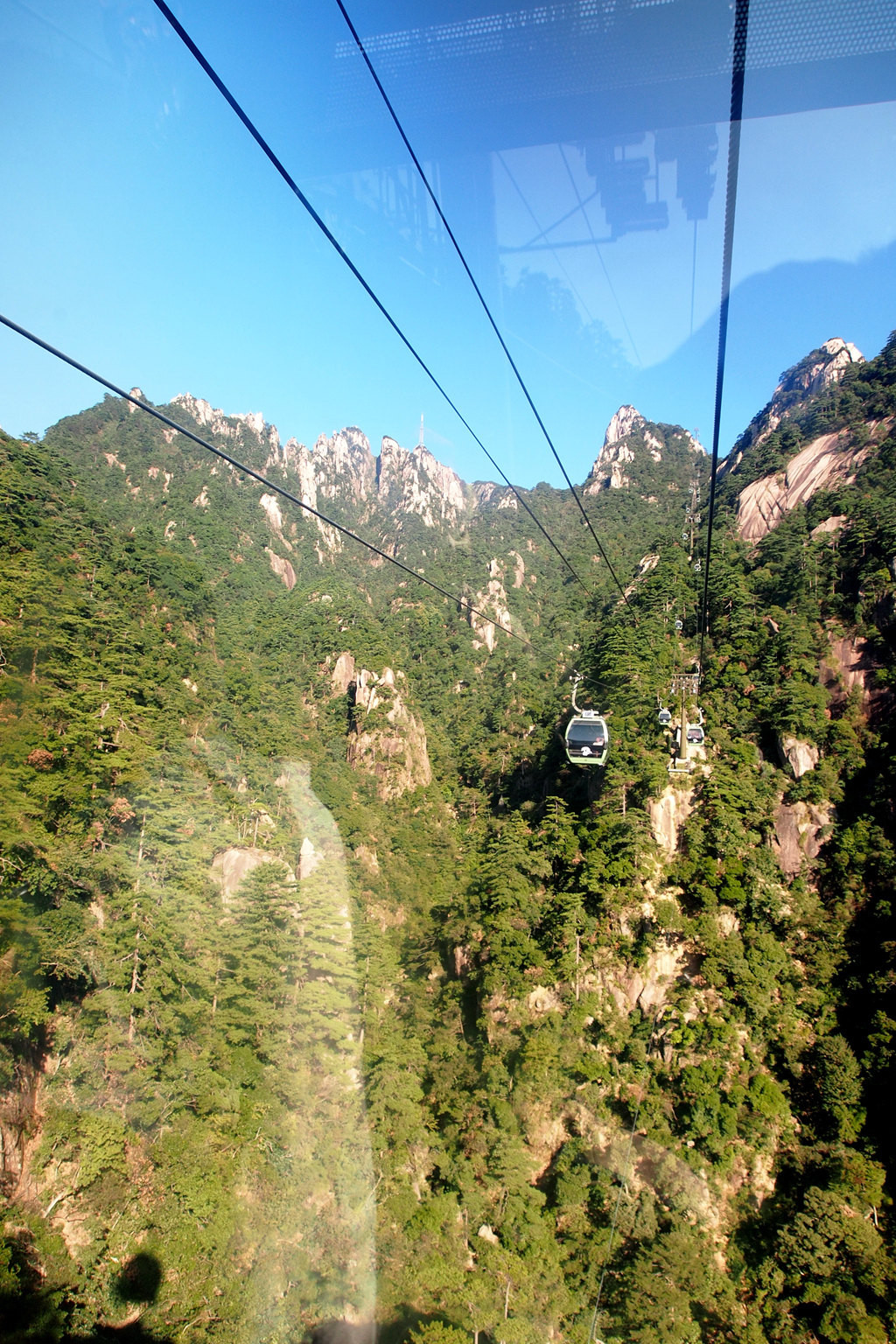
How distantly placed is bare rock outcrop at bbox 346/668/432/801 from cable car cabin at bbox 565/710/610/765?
23.3m

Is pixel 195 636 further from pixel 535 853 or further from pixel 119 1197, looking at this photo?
pixel 119 1197

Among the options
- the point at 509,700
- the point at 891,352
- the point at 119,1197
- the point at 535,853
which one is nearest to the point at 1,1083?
the point at 119,1197

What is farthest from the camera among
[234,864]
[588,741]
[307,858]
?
[307,858]

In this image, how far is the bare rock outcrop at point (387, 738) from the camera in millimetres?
35062

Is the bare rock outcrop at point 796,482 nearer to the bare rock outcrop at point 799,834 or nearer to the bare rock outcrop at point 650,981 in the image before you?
the bare rock outcrop at point 799,834

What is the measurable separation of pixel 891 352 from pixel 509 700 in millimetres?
37269

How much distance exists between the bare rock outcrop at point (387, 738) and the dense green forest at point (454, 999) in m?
4.00

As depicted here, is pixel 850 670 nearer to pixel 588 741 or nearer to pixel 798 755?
pixel 798 755

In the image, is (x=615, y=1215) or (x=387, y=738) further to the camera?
(x=387, y=738)

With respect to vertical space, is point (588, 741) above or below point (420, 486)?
below

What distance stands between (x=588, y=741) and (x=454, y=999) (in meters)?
12.2

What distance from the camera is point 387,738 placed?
3566 centimetres

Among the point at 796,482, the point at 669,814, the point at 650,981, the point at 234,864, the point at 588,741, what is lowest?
the point at 650,981

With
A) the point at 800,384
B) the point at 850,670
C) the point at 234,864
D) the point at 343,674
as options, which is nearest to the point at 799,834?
the point at 850,670
